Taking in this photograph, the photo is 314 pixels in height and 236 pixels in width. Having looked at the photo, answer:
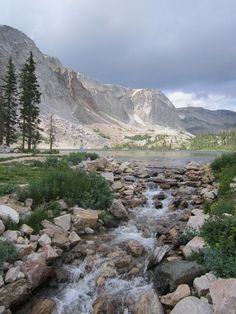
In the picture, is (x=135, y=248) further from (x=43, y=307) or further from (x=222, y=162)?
(x=222, y=162)

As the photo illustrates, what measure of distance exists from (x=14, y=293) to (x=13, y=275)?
17.7 inches

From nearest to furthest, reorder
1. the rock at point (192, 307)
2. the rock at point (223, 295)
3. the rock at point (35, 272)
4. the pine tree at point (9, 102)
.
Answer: the rock at point (223, 295), the rock at point (192, 307), the rock at point (35, 272), the pine tree at point (9, 102)

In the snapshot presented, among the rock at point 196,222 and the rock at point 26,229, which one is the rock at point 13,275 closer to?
the rock at point 26,229

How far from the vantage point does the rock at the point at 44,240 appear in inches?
366

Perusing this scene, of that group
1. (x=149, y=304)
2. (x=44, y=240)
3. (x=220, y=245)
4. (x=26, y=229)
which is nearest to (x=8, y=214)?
(x=26, y=229)

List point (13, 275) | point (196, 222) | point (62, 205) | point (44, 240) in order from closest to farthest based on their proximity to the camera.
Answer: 1. point (13, 275)
2. point (44, 240)
3. point (196, 222)
4. point (62, 205)

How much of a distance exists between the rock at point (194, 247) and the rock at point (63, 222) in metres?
3.92

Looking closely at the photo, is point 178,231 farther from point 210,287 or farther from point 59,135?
point 59,135

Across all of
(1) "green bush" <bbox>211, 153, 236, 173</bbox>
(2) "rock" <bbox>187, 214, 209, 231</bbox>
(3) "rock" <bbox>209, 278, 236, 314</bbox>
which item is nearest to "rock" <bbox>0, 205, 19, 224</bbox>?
(2) "rock" <bbox>187, 214, 209, 231</bbox>

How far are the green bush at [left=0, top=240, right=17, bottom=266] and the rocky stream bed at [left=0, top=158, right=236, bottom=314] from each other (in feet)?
0.58

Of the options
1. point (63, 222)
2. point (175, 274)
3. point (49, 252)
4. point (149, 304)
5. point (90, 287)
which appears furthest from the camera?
point (63, 222)

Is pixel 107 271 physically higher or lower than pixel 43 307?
higher

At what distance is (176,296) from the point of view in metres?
6.80

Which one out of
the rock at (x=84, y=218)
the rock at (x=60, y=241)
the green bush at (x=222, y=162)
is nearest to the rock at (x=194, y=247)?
the rock at (x=60, y=241)
